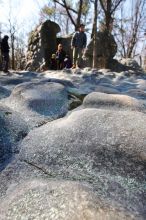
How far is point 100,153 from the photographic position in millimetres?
1704

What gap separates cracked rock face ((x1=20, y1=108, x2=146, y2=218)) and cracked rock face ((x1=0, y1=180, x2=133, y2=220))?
0.10 meters

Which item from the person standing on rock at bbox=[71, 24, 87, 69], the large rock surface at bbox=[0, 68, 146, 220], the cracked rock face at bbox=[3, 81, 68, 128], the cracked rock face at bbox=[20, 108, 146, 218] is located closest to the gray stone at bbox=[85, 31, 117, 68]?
the person standing on rock at bbox=[71, 24, 87, 69]

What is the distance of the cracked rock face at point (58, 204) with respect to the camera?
1.17 meters

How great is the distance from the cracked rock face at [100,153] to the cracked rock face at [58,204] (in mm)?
103

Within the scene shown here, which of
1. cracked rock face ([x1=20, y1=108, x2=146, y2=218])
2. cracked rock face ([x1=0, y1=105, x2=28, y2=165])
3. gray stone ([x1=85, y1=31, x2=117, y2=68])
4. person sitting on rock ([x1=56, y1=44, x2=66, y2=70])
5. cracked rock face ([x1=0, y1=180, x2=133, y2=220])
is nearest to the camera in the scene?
cracked rock face ([x1=0, y1=180, x2=133, y2=220])

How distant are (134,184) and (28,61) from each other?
12313 millimetres

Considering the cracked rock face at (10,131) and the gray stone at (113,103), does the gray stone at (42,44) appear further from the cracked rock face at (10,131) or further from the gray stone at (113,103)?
the cracked rock face at (10,131)

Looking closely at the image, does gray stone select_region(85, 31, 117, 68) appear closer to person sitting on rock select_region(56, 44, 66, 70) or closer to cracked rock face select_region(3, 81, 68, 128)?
person sitting on rock select_region(56, 44, 66, 70)

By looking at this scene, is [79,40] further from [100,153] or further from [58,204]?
[58,204]

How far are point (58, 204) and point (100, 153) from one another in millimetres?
532

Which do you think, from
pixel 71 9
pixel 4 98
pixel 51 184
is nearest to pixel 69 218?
pixel 51 184

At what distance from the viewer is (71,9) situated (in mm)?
16344

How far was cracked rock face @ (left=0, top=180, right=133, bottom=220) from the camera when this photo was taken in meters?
1.17

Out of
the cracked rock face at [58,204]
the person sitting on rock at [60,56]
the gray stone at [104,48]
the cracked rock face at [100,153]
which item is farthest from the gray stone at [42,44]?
the cracked rock face at [58,204]
